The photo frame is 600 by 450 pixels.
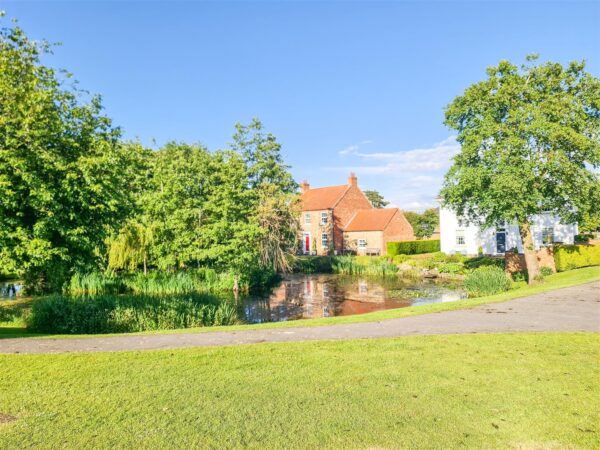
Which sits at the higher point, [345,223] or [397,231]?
[345,223]

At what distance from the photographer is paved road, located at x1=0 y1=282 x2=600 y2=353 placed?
370 inches

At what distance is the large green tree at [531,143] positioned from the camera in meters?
20.8

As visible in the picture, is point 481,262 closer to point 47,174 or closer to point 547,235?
point 547,235

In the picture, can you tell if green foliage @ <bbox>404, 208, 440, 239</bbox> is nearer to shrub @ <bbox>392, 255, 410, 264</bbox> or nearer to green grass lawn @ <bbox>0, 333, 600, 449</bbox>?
shrub @ <bbox>392, 255, 410, 264</bbox>

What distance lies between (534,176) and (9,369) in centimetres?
2246

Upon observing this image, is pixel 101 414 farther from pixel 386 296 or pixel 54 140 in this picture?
pixel 386 296

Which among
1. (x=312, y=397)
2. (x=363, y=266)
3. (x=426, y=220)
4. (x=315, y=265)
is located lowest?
(x=312, y=397)

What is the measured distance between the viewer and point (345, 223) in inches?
2009

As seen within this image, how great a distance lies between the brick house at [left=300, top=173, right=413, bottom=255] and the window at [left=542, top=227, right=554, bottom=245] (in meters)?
15.1

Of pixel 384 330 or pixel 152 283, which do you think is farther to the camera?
pixel 152 283

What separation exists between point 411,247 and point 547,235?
495 inches

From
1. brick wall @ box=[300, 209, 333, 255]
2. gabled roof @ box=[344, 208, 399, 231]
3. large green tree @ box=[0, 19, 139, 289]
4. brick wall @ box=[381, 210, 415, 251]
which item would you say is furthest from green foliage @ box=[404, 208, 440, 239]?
large green tree @ box=[0, 19, 139, 289]

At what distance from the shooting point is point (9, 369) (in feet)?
24.4

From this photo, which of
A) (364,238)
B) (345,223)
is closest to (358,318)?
(364,238)
